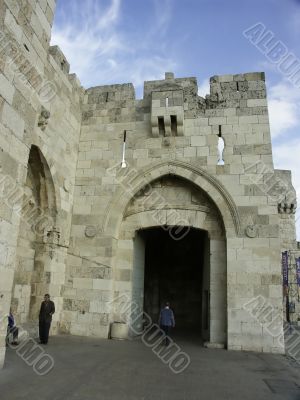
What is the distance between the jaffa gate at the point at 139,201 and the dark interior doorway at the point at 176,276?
165 inches

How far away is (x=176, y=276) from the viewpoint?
14078mm

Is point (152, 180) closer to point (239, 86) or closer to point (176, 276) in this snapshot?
point (239, 86)

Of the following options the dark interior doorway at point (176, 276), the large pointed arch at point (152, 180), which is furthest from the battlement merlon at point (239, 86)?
the dark interior doorway at point (176, 276)

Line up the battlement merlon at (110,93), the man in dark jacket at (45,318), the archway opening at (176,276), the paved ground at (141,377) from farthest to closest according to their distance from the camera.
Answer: the archway opening at (176,276)
the battlement merlon at (110,93)
the man in dark jacket at (45,318)
the paved ground at (141,377)

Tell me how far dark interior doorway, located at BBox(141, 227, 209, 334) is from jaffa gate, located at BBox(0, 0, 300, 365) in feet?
13.8

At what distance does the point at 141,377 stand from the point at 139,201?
15.3 feet

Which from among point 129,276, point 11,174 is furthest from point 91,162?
point 11,174

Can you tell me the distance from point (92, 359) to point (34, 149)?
4.11 m

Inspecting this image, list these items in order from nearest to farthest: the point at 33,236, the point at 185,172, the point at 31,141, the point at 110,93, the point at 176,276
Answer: the point at 31,141 < the point at 33,236 < the point at 185,172 < the point at 110,93 < the point at 176,276

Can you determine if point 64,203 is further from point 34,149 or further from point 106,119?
point 106,119

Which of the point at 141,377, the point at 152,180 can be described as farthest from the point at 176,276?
the point at 141,377

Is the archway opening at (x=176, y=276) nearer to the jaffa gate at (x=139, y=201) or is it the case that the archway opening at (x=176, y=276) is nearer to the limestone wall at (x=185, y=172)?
the jaffa gate at (x=139, y=201)

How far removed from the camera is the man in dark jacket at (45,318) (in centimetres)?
680

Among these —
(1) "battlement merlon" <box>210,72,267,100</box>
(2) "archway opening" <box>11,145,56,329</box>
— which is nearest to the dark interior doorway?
(1) "battlement merlon" <box>210,72,267,100</box>
